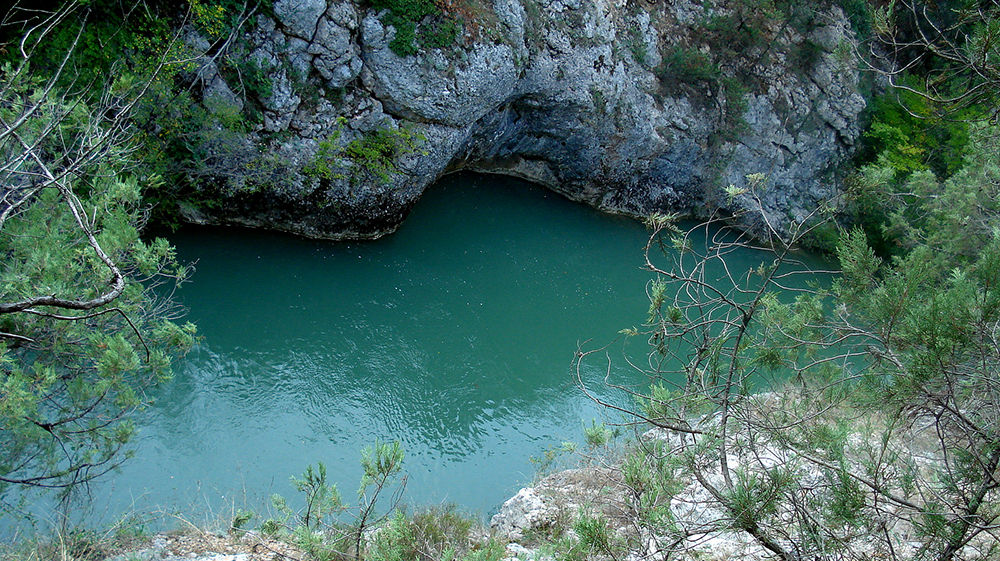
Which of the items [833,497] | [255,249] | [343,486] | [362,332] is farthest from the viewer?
[255,249]

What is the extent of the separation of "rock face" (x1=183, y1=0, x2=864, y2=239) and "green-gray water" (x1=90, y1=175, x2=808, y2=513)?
1.10m

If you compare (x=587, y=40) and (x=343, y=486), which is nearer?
(x=343, y=486)

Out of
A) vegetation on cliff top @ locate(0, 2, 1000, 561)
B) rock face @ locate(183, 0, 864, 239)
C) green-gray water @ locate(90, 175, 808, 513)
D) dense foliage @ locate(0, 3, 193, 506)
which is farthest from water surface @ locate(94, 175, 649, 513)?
dense foliage @ locate(0, 3, 193, 506)

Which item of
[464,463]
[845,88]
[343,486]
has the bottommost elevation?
[343,486]

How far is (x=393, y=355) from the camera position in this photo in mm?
9523

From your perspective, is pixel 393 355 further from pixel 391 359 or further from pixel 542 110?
pixel 542 110

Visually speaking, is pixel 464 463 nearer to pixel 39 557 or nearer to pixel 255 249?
pixel 39 557

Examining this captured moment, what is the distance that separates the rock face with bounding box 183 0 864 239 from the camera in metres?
10.3

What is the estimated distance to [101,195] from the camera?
536cm

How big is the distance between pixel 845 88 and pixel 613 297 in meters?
8.70

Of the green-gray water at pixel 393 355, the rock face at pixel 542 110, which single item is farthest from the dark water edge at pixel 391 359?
the rock face at pixel 542 110

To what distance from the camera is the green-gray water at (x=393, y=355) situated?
24.4 feet

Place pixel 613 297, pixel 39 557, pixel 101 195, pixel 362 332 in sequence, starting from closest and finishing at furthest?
pixel 39 557
pixel 101 195
pixel 362 332
pixel 613 297

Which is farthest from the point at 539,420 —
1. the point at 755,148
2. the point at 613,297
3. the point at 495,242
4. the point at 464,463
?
the point at 755,148
